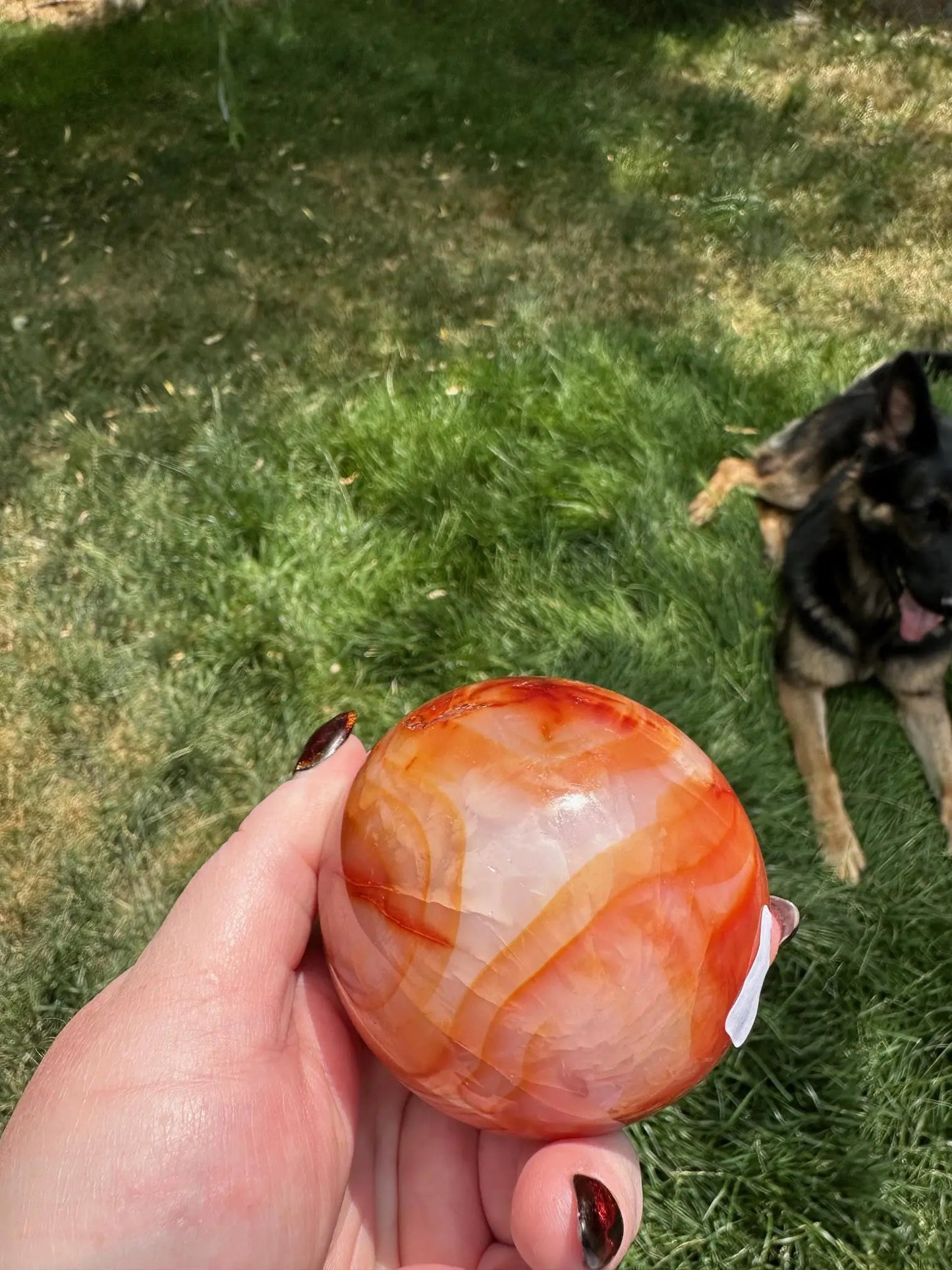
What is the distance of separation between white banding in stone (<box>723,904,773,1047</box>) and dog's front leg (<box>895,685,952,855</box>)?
68.2 inches

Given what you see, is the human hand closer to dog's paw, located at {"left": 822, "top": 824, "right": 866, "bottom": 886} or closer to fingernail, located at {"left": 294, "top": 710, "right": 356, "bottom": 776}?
fingernail, located at {"left": 294, "top": 710, "right": 356, "bottom": 776}

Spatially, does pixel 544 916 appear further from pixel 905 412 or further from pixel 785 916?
pixel 905 412

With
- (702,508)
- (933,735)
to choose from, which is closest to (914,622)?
(933,735)

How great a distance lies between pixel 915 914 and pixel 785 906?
989mm

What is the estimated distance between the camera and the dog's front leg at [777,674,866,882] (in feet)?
8.62

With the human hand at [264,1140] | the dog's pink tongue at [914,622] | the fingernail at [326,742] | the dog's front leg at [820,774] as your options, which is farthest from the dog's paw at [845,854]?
the fingernail at [326,742]

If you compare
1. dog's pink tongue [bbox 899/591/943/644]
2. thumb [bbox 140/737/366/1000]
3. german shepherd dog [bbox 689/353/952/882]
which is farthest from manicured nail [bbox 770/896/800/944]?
dog's pink tongue [bbox 899/591/943/644]

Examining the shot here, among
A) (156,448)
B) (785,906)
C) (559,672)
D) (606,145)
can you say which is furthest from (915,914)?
(606,145)

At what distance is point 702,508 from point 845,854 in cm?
141

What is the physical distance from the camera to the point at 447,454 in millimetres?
3375

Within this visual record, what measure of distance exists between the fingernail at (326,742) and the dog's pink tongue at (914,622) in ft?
7.26

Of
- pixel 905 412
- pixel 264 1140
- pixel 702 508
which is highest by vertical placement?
pixel 905 412

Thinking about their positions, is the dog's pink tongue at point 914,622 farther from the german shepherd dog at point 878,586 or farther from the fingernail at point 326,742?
the fingernail at point 326,742

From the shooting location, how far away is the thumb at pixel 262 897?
1.58 meters
